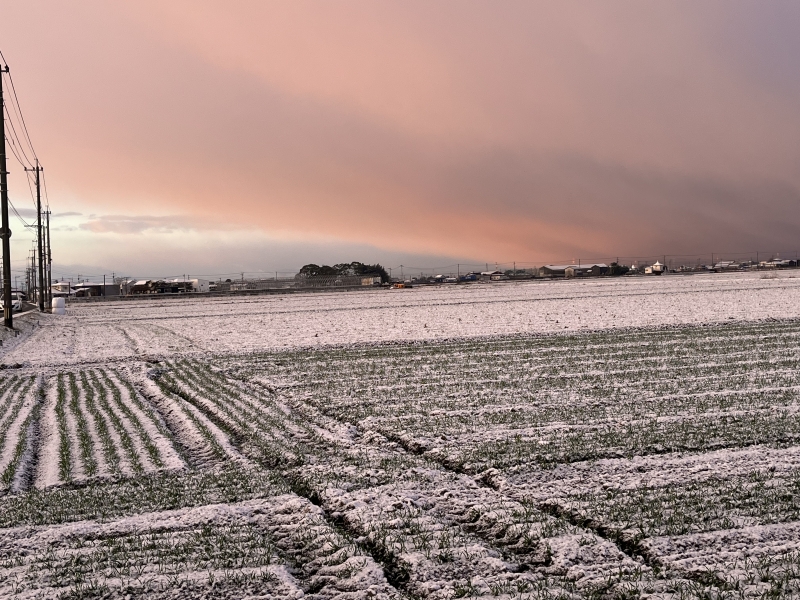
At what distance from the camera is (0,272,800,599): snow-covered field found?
4.76 m

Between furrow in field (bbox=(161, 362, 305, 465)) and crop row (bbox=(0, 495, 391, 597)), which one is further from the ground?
furrow in field (bbox=(161, 362, 305, 465))

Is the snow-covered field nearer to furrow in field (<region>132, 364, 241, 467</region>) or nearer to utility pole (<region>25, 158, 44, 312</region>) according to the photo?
furrow in field (<region>132, 364, 241, 467</region>)

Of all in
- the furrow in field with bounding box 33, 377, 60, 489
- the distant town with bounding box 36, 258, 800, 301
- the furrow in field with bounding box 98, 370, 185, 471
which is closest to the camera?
the furrow in field with bounding box 33, 377, 60, 489

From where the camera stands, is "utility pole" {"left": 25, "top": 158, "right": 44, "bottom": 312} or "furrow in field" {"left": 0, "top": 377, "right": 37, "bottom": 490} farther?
"utility pole" {"left": 25, "top": 158, "right": 44, "bottom": 312}

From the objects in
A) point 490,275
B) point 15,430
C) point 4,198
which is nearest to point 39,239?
point 4,198

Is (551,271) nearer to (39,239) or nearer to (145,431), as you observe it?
(39,239)

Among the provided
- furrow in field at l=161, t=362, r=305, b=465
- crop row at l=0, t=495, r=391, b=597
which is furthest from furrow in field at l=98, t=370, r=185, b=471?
crop row at l=0, t=495, r=391, b=597

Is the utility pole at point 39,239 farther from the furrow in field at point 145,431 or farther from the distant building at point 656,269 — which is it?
the distant building at point 656,269

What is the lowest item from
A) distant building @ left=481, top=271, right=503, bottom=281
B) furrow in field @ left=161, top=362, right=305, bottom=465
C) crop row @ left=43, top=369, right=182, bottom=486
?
crop row @ left=43, top=369, right=182, bottom=486

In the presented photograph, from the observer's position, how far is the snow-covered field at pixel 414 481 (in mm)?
4762

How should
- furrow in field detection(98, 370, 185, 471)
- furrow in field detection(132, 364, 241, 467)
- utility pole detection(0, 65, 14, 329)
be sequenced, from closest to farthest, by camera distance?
furrow in field detection(98, 370, 185, 471) → furrow in field detection(132, 364, 241, 467) → utility pole detection(0, 65, 14, 329)

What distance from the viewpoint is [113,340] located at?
24922 millimetres

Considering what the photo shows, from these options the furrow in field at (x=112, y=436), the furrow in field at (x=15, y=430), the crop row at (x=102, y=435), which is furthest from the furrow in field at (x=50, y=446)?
the furrow in field at (x=112, y=436)

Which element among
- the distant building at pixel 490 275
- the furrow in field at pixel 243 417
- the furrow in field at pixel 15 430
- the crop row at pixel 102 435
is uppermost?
the distant building at pixel 490 275
